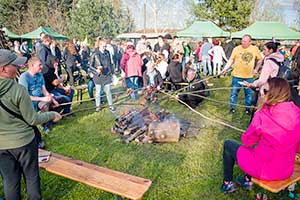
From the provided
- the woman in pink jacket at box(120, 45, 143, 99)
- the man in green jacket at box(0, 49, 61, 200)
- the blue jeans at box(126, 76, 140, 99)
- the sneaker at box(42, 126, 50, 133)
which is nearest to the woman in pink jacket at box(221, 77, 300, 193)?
the man in green jacket at box(0, 49, 61, 200)

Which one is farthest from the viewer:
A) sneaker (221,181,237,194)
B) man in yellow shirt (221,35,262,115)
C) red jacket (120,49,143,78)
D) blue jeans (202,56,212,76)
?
blue jeans (202,56,212,76)

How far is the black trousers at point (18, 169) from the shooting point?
2.60m

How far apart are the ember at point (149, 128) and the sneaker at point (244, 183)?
1.67 m

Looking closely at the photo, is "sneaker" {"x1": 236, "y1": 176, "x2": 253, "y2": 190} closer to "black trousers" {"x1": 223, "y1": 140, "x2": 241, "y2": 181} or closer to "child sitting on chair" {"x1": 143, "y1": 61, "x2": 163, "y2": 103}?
"black trousers" {"x1": 223, "y1": 140, "x2": 241, "y2": 181}

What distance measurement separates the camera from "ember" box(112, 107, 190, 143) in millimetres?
5144

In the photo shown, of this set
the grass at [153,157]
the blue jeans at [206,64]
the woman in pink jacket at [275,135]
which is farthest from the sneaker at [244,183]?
the blue jeans at [206,64]

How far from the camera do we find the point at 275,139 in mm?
2758

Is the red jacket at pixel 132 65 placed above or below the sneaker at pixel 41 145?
above

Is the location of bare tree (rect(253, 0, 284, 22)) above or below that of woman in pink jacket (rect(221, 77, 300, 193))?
above

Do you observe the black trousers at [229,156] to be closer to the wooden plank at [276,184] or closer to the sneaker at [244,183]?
the sneaker at [244,183]

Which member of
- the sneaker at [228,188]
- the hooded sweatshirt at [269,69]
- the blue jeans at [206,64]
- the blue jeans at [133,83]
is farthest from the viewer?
the blue jeans at [206,64]

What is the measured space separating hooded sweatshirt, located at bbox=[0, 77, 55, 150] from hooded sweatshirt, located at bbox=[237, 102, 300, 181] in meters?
2.21

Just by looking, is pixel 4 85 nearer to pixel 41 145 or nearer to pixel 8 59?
pixel 8 59

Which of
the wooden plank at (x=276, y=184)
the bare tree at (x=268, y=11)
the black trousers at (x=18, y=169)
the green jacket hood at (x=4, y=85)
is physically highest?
the bare tree at (x=268, y=11)
